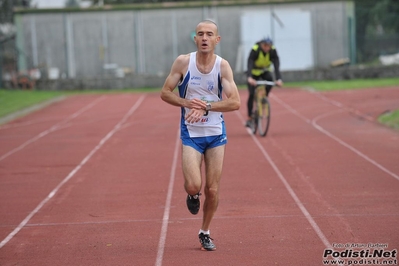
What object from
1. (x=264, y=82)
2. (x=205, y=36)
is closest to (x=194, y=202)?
(x=205, y=36)

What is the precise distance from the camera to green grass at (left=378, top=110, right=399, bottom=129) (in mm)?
17959

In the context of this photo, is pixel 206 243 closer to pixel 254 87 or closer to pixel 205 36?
pixel 205 36

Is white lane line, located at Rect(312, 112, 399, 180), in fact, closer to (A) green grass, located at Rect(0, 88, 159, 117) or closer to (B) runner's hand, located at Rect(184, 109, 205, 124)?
(B) runner's hand, located at Rect(184, 109, 205, 124)

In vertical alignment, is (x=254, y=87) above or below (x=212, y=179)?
above

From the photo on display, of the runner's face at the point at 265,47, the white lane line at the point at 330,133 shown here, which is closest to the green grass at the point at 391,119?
the white lane line at the point at 330,133

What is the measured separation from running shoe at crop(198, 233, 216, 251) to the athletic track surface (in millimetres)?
77

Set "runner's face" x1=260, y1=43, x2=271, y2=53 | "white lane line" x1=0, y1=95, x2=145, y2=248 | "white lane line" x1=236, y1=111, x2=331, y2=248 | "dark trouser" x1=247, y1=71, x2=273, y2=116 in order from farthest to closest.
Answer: "dark trouser" x1=247, y1=71, x2=273, y2=116
"runner's face" x1=260, y1=43, x2=271, y2=53
"white lane line" x1=0, y1=95, x2=145, y2=248
"white lane line" x1=236, y1=111, x2=331, y2=248

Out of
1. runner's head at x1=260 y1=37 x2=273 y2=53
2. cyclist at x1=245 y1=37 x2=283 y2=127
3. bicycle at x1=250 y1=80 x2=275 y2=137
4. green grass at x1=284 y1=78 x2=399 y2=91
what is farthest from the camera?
green grass at x1=284 y1=78 x2=399 y2=91

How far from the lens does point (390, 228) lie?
8133 mm

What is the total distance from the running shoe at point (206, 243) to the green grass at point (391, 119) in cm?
1099

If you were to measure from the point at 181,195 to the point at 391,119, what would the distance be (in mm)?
9689

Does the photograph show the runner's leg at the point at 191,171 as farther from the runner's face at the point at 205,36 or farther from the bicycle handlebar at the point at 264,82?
the bicycle handlebar at the point at 264,82

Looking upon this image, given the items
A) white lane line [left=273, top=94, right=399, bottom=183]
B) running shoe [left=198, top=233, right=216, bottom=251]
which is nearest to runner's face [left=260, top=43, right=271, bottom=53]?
white lane line [left=273, top=94, right=399, bottom=183]

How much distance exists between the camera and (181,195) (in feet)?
34.4
